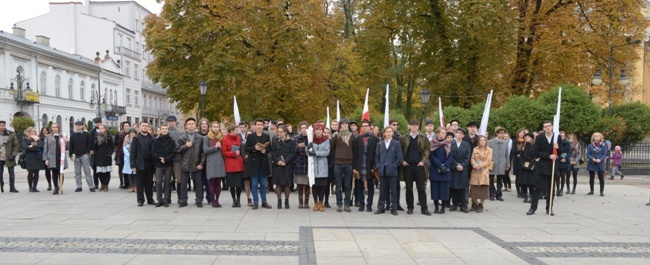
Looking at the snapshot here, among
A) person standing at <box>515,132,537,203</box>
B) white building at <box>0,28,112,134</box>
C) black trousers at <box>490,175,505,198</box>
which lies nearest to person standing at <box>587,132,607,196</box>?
person standing at <box>515,132,537,203</box>

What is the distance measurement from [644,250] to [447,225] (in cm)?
315

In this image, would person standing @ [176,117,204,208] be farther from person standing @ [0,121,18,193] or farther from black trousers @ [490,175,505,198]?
black trousers @ [490,175,505,198]

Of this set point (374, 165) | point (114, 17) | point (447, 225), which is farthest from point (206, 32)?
point (114, 17)

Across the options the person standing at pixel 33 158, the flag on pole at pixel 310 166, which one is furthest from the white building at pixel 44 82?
the flag on pole at pixel 310 166

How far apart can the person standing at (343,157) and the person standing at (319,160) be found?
211 mm

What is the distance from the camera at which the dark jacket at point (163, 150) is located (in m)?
11.7

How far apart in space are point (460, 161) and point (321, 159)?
3031 millimetres

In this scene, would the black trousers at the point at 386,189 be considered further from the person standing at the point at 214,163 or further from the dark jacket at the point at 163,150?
the dark jacket at the point at 163,150

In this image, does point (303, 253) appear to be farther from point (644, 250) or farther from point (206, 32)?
point (206, 32)

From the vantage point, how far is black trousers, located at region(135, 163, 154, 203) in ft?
39.0

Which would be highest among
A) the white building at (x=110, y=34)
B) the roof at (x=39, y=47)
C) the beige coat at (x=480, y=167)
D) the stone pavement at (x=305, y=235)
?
the white building at (x=110, y=34)

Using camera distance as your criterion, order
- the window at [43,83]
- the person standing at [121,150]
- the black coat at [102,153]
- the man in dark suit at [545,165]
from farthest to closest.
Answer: the window at [43,83]
the person standing at [121,150]
the black coat at [102,153]
the man in dark suit at [545,165]

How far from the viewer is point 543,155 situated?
1126cm

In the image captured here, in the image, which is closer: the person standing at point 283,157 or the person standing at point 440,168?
the person standing at point 440,168
